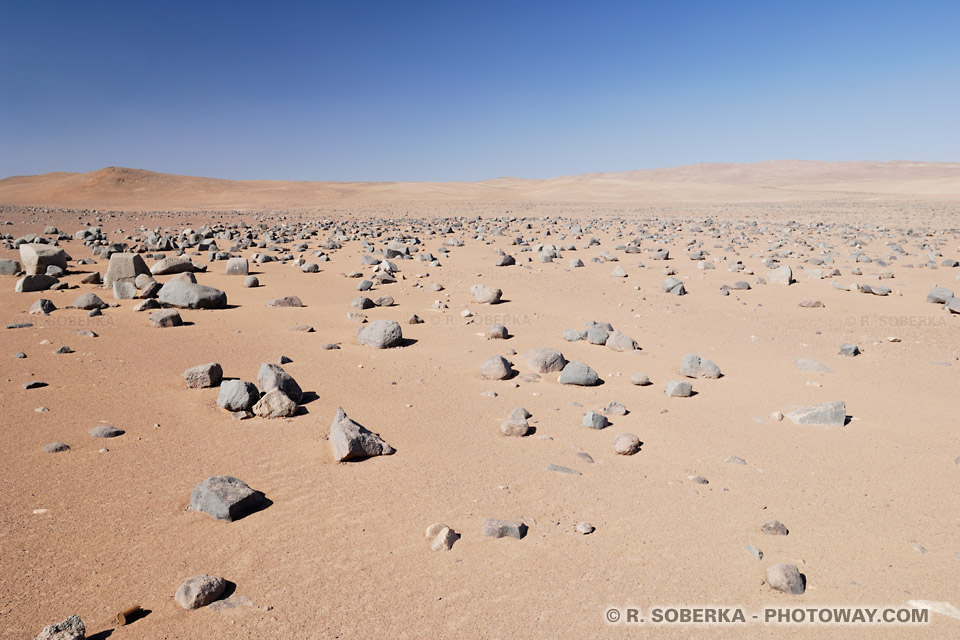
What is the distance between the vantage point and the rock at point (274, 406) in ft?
12.1

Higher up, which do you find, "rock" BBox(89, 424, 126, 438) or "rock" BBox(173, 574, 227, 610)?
"rock" BBox(89, 424, 126, 438)

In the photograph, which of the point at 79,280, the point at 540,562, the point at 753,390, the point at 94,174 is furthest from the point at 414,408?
the point at 94,174

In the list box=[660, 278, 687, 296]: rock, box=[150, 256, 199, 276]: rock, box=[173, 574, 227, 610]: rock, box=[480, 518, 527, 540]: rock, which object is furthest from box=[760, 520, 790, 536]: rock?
box=[150, 256, 199, 276]: rock

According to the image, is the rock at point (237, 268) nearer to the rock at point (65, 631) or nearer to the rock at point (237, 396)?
the rock at point (237, 396)

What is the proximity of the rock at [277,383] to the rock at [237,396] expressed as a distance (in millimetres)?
86

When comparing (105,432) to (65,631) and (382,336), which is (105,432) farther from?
(382,336)

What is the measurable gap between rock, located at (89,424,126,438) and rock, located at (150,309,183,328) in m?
2.66

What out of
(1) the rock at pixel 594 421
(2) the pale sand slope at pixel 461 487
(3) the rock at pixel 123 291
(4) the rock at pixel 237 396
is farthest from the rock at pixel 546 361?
(3) the rock at pixel 123 291

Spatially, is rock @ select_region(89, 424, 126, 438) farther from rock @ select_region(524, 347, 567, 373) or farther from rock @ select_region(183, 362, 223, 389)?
rock @ select_region(524, 347, 567, 373)

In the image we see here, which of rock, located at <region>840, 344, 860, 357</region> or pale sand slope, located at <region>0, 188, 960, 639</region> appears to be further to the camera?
rock, located at <region>840, 344, 860, 357</region>

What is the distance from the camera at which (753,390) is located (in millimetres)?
4441

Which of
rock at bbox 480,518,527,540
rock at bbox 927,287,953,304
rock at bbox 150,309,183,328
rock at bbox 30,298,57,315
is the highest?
rock at bbox 30,298,57,315

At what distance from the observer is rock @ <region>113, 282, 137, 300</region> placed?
23.1 ft

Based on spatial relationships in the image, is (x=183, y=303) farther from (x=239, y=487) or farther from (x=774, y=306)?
(x=774, y=306)
